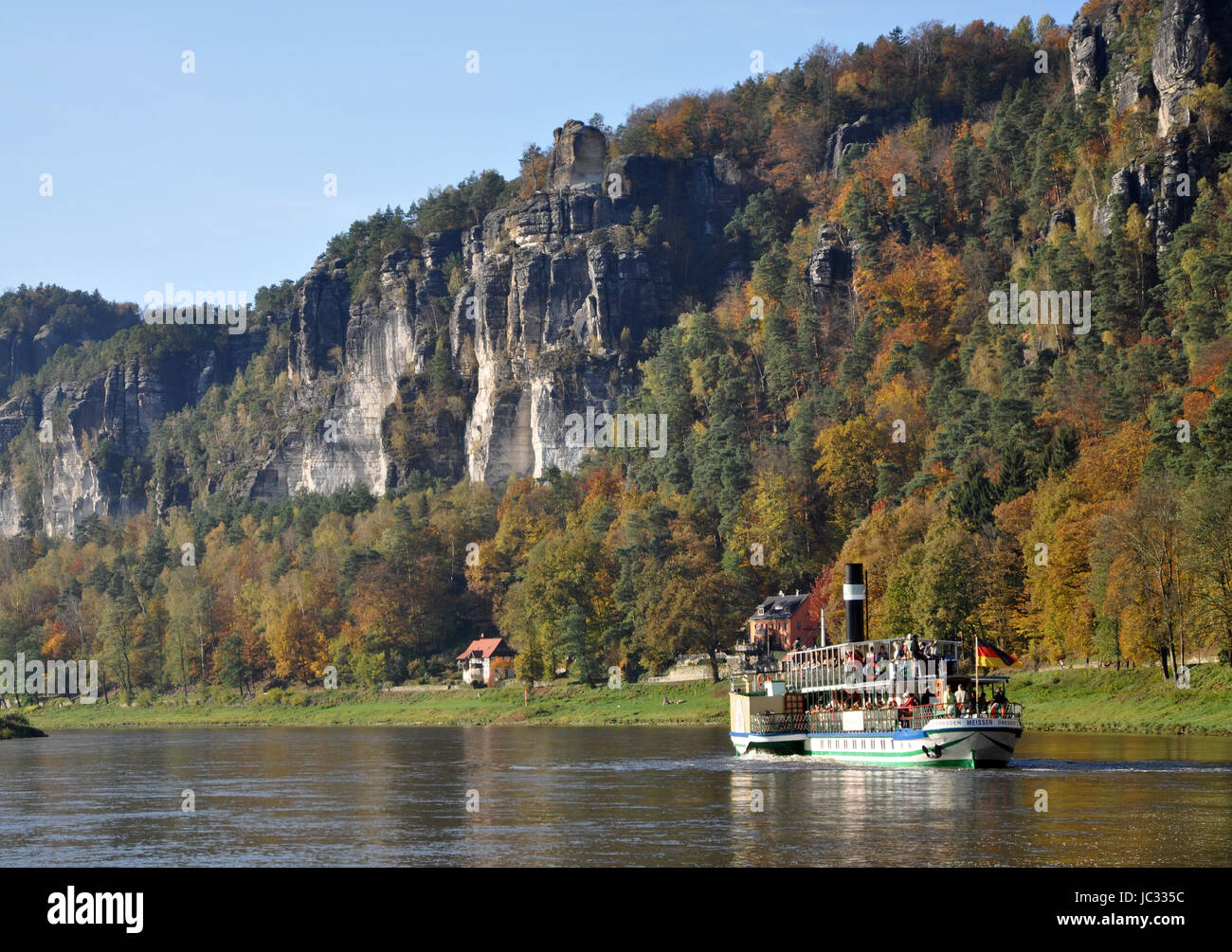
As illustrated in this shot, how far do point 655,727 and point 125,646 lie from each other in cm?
10237

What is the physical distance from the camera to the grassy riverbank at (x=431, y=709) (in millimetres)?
126688

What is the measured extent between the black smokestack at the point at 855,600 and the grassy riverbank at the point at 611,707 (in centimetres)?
1243

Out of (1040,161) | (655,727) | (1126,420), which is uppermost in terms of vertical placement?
(1040,161)

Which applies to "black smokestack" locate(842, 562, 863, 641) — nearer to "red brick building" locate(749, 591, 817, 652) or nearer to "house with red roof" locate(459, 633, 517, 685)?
"red brick building" locate(749, 591, 817, 652)

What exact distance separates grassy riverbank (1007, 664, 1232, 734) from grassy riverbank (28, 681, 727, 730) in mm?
30112

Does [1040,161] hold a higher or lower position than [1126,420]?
higher

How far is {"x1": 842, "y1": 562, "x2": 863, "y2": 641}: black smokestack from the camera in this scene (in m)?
86.8

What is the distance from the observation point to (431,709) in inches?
5842

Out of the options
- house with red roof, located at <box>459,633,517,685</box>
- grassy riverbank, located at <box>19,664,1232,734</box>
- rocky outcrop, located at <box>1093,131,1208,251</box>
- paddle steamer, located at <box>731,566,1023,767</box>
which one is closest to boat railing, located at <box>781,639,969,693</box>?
paddle steamer, located at <box>731,566,1023,767</box>

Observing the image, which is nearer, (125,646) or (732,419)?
(732,419)

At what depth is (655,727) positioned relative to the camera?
11675 centimetres

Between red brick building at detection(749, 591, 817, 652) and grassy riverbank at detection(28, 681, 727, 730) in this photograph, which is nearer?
grassy riverbank at detection(28, 681, 727, 730)
